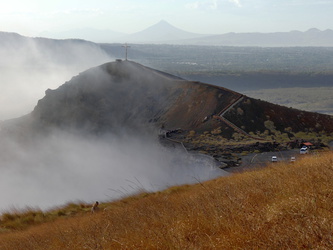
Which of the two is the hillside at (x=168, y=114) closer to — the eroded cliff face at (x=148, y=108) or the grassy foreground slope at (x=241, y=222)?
the eroded cliff face at (x=148, y=108)

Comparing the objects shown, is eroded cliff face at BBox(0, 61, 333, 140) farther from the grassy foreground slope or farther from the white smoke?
the grassy foreground slope

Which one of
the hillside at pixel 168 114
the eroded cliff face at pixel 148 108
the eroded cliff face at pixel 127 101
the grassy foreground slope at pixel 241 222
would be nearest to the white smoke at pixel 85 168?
the hillside at pixel 168 114

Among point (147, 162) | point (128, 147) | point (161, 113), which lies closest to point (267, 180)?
point (147, 162)

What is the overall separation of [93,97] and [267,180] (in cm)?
5094

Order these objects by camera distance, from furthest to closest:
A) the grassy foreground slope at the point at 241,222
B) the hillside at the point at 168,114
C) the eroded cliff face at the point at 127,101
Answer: the eroded cliff face at the point at 127,101
the hillside at the point at 168,114
the grassy foreground slope at the point at 241,222

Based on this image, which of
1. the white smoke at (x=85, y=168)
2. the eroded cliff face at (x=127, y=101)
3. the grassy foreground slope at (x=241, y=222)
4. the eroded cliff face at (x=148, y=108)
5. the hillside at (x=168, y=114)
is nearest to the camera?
the grassy foreground slope at (x=241, y=222)

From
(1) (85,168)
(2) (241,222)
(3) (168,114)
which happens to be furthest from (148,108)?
(2) (241,222)

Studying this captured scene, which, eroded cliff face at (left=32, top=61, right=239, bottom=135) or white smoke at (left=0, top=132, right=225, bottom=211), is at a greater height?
eroded cliff face at (left=32, top=61, right=239, bottom=135)

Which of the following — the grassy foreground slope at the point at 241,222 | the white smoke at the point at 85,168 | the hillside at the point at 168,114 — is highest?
the grassy foreground slope at the point at 241,222

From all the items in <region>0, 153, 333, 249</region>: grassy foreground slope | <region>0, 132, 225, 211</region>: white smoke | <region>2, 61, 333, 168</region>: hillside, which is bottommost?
<region>0, 132, 225, 211</region>: white smoke

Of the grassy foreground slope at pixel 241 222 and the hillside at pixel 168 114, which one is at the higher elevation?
the grassy foreground slope at pixel 241 222

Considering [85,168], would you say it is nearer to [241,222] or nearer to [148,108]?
[148,108]

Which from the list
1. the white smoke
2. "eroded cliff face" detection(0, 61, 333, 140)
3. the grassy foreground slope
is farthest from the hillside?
the grassy foreground slope

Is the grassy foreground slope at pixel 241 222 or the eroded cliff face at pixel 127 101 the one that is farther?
the eroded cliff face at pixel 127 101
